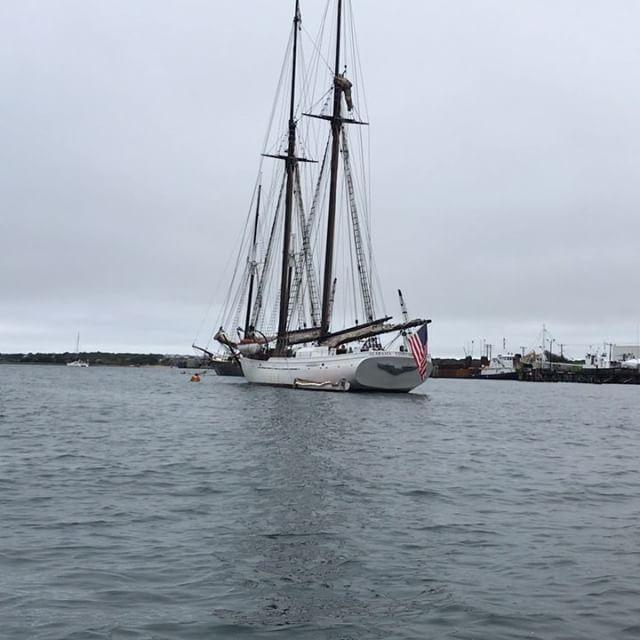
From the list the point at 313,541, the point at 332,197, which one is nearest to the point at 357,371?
the point at 332,197

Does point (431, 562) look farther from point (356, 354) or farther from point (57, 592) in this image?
point (356, 354)

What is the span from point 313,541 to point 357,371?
168 ft

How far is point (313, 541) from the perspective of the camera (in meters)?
12.6

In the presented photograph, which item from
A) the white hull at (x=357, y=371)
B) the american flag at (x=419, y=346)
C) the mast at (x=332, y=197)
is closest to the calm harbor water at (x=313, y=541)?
the american flag at (x=419, y=346)

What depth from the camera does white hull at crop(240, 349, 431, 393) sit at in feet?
209

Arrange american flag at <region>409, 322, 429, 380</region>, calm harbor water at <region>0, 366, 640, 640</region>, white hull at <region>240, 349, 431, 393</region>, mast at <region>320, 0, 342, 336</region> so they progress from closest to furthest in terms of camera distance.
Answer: calm harbor water at <region>0, 366, 640, 640</region>, american flag at <region>409, 322, 429, 380</region>, white hull at <region>240, 349, 431, 393</region>, mast at <region>320, 0, 342, 336</region>

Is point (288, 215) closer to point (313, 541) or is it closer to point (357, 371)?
point (357, 371)

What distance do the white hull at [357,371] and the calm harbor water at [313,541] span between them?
120 feet

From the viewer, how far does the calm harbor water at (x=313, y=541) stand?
9.05m

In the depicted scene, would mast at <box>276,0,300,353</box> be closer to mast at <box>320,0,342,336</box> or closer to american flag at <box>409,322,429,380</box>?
mast at <box>320,0,342,336</box>

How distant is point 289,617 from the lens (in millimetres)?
9094

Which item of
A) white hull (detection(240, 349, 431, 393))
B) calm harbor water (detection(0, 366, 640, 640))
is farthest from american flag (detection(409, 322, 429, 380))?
calm harbor water (detection(0, 366, 640, 640))

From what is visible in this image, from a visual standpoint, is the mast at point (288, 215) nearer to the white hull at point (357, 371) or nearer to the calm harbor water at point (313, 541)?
the white hull at point (357, 371)

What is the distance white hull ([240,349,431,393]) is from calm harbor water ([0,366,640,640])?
36.6m
